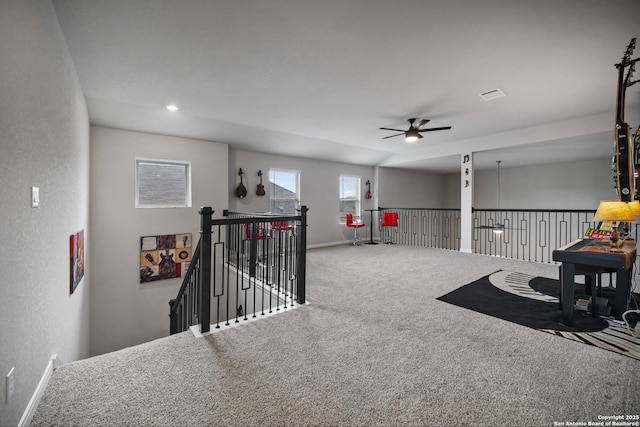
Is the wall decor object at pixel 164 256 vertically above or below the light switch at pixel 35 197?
below

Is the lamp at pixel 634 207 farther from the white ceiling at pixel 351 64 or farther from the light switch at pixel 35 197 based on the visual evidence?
the light switch at pixel 35 197

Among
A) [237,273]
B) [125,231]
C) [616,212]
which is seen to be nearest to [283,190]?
[125,231]

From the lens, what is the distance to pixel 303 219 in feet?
10.2

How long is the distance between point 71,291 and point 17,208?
1.89 m

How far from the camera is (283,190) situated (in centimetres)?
692

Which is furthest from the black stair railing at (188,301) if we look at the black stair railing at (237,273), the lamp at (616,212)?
the lamp at (616,212)

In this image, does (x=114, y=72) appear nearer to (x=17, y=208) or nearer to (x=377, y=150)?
(x=17, y=208)

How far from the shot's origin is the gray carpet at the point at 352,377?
1.48 metres

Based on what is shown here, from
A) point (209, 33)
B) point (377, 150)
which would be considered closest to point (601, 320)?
point (209, 33)

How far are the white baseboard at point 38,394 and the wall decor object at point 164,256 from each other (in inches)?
130

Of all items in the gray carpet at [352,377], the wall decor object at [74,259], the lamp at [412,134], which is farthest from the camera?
the lamp at [412,134]

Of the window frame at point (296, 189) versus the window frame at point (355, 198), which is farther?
the window frame at point (355, 198)

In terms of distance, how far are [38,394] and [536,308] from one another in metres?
4.14

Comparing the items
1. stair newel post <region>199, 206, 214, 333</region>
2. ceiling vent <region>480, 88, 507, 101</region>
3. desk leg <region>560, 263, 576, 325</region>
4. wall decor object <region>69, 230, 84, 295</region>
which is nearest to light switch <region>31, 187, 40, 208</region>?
stair newel post <region>199, 206, 214, 333</region>
